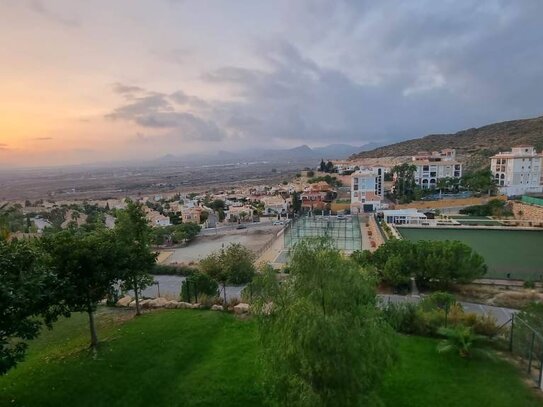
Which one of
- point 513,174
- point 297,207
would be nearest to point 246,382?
point 297,207

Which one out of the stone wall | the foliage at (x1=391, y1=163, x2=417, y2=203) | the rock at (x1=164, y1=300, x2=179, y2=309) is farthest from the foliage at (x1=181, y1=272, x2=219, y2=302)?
the foliage at (x1=391, y1=163, x2=417, y2=203)

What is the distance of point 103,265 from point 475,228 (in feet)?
125

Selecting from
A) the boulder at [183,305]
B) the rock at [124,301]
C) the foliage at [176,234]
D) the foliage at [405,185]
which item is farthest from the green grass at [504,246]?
the foliage at [176,234]

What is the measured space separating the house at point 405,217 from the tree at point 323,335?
38.6m

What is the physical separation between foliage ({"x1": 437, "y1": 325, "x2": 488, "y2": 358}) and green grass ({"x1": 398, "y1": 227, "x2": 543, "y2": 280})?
15.2 metres

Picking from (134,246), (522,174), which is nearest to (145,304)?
(134,246)

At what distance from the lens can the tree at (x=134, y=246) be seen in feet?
33.3

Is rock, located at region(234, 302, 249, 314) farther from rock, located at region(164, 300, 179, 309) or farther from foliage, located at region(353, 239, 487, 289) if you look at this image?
foliage, located at region(353, 239, 487, 289)

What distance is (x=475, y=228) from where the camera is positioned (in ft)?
126

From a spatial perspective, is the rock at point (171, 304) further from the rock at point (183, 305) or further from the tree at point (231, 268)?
the tree at point (231, 268)

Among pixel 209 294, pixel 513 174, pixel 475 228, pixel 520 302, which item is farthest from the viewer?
pixel 513 174

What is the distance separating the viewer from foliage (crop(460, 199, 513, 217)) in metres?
44.9

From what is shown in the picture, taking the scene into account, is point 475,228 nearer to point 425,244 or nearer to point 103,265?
point 425,244

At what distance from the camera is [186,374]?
8.88 meters
